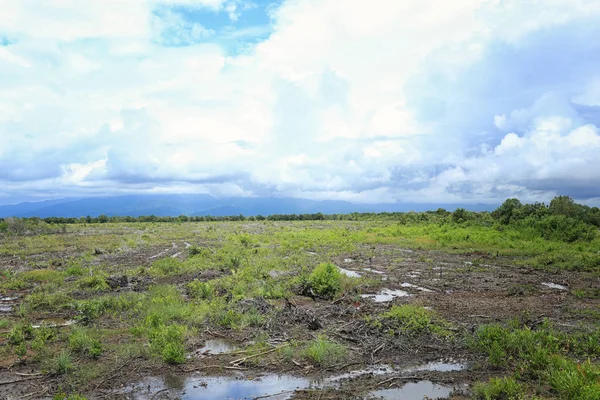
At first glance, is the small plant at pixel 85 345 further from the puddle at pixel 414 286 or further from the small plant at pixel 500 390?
the puddle at pixel 414 286

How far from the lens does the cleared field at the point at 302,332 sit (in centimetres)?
838

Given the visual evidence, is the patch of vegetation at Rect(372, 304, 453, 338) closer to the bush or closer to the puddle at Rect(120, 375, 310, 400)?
the bush

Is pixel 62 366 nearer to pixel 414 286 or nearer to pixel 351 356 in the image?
pixel 351 356

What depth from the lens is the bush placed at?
15.9m

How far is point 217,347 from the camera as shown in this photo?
1081 centimetres

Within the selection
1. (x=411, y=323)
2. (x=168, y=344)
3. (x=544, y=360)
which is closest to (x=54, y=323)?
(x=168, y=344)

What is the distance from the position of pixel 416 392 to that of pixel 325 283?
7.94m

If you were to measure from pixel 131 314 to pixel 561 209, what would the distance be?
4279 centimetres

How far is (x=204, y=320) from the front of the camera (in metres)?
12.7

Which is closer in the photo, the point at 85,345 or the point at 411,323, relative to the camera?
the point at 85,345

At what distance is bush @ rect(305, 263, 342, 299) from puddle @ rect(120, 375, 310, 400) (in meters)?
7.09

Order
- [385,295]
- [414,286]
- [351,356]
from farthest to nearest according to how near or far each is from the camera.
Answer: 1. [414,286]
2. [385,295]
3. [351,356]

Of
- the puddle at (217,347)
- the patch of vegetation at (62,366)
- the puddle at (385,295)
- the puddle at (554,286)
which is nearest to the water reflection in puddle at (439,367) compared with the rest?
the puddle at (217,347)

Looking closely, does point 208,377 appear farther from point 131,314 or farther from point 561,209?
A: point 561,209
